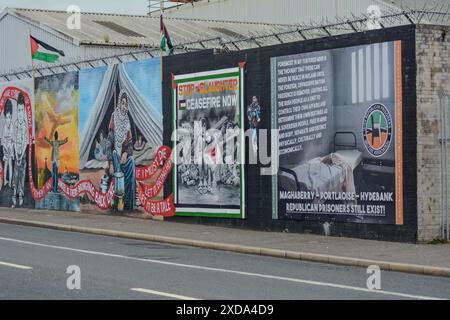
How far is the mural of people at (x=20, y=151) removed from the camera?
3472 cm

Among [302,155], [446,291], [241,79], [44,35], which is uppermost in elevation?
[44,35]

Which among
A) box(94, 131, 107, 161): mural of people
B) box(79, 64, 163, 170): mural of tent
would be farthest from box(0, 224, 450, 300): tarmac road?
box(94, 131, 107, 161): mural of people

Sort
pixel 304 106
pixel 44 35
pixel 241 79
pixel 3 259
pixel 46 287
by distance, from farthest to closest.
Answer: pixel 44 35, pixel 241 79, pixel 304 106, pixel 3 259, pixel 46 287

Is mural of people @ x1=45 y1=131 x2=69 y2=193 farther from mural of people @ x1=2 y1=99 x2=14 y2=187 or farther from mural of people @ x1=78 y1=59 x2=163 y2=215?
mural of people @ x1=2 y1=99 x2=14 y2=187

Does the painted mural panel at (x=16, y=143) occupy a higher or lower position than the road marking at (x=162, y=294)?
higher

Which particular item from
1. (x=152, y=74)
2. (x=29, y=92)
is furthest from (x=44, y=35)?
(x=152, y=74)

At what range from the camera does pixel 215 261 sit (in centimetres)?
1856


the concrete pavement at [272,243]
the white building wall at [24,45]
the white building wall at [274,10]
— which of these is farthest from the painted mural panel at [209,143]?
the white building wall at [274,10]

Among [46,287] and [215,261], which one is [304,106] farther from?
[46,287]

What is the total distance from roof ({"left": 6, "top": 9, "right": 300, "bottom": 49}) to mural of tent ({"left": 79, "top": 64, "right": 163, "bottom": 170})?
35.4ft

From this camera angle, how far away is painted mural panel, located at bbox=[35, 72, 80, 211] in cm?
3209

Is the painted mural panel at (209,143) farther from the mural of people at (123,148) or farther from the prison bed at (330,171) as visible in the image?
the mural of people at (123,148)

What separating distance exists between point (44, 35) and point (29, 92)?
31.8 feet

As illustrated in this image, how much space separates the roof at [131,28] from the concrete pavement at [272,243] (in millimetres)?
14764
